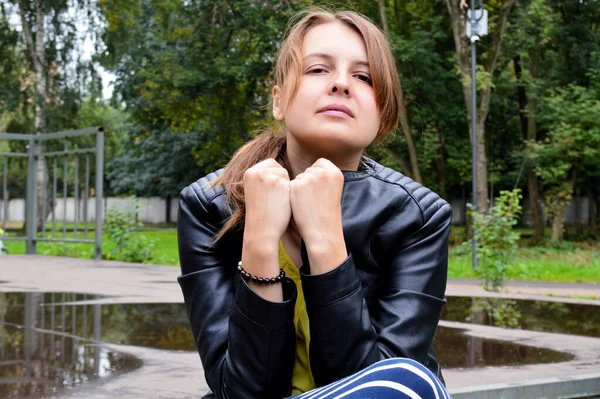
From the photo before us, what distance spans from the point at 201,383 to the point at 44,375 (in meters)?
0.80

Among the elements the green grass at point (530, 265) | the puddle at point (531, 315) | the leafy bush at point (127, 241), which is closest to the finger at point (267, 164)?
the puddle at point (531, 315)

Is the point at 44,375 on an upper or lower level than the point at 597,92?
lower

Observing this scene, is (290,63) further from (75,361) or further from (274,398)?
(75,361)

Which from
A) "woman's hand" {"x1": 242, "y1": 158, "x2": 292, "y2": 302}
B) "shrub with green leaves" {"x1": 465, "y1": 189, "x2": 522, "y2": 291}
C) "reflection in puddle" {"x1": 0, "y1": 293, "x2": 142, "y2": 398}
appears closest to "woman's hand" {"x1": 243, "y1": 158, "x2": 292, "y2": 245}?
"woman's hand" {"x1": 242, "y1": 158, "x2": 292, "y2": 302}

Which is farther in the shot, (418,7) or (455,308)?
(418,7)

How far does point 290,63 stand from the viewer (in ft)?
6.95

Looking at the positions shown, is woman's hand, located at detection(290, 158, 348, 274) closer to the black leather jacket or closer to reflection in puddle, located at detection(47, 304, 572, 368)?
the black leather jacket

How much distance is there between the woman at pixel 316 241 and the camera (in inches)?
71.6

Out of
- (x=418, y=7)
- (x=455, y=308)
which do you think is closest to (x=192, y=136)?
(x=418, y=7)

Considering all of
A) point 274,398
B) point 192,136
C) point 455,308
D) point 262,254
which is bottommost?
point 455,308

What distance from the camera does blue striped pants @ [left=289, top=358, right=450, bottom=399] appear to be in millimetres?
1586

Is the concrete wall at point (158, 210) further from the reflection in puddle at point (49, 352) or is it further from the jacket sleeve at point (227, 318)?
the jacket sleeve at point (227, 318)

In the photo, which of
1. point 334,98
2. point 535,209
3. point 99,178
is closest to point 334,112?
point 334,98

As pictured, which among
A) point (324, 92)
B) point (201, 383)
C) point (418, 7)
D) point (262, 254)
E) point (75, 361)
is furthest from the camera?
point (418, 7)
